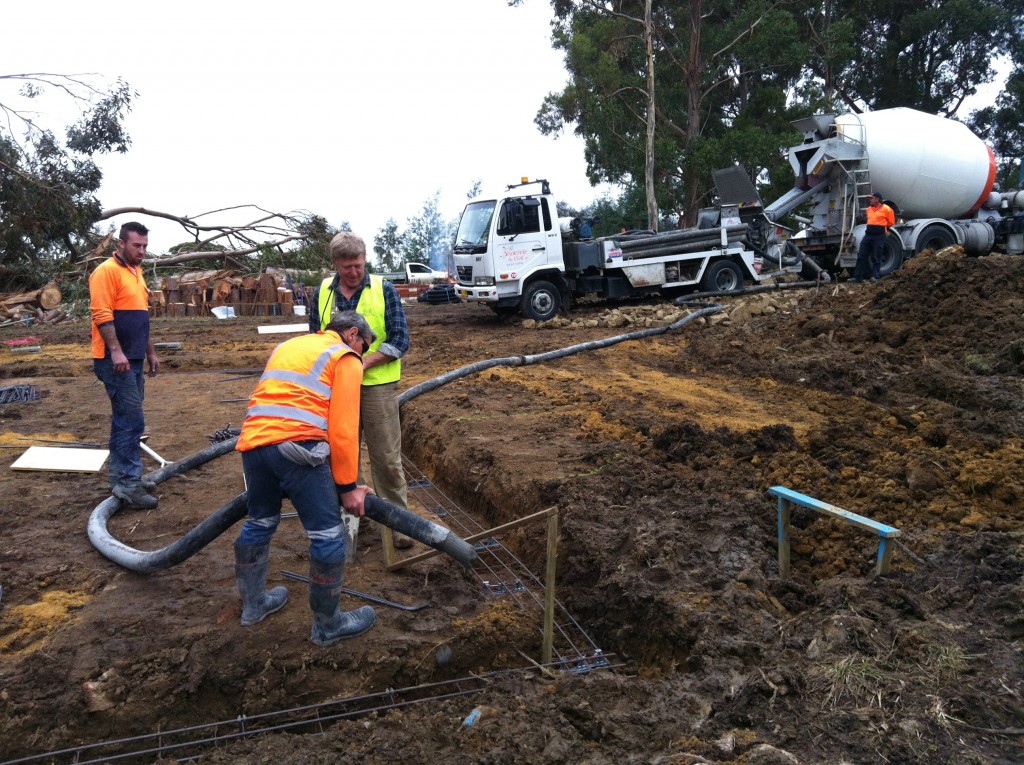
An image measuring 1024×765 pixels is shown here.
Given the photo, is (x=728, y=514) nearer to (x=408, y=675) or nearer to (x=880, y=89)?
(x=408, y=675)

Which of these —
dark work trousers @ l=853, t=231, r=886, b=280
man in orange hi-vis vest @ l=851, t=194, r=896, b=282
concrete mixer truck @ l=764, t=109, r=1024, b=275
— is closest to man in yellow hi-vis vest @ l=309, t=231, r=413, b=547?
man in orange hi-vis vest @ l=851, t=194, r=896, b=282

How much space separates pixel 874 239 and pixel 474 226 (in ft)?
Answer: 24.6

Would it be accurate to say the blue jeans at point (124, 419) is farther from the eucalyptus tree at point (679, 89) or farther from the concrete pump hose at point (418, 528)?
the eucalyptus tree at point (679, 89)

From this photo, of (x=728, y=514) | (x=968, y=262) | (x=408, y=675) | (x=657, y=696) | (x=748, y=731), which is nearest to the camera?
(x=748, y=731)

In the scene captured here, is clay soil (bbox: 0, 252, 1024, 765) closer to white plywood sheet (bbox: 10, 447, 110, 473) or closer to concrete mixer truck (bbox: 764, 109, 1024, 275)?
white plywood sheet (bbox: 10, 447, 110, 473)

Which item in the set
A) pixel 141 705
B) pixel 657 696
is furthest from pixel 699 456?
pixel 141 705

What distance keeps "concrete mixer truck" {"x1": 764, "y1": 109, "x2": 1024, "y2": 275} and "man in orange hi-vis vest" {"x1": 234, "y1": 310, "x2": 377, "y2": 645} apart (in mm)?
14624

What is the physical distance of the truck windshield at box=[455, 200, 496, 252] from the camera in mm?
13891

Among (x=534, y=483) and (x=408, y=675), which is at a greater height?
(x=534, y=483)

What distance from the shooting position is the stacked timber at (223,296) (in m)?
20.3

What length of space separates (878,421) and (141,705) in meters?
5.90

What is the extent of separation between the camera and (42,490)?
560cm

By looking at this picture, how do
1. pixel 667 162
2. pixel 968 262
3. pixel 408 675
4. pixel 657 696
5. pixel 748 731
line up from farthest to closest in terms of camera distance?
pixel 667 162
pixel 968 262
pixel 408 675
pixel 657 696
pixel 748 731

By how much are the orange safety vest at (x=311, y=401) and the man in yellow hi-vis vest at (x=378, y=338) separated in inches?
27.1
